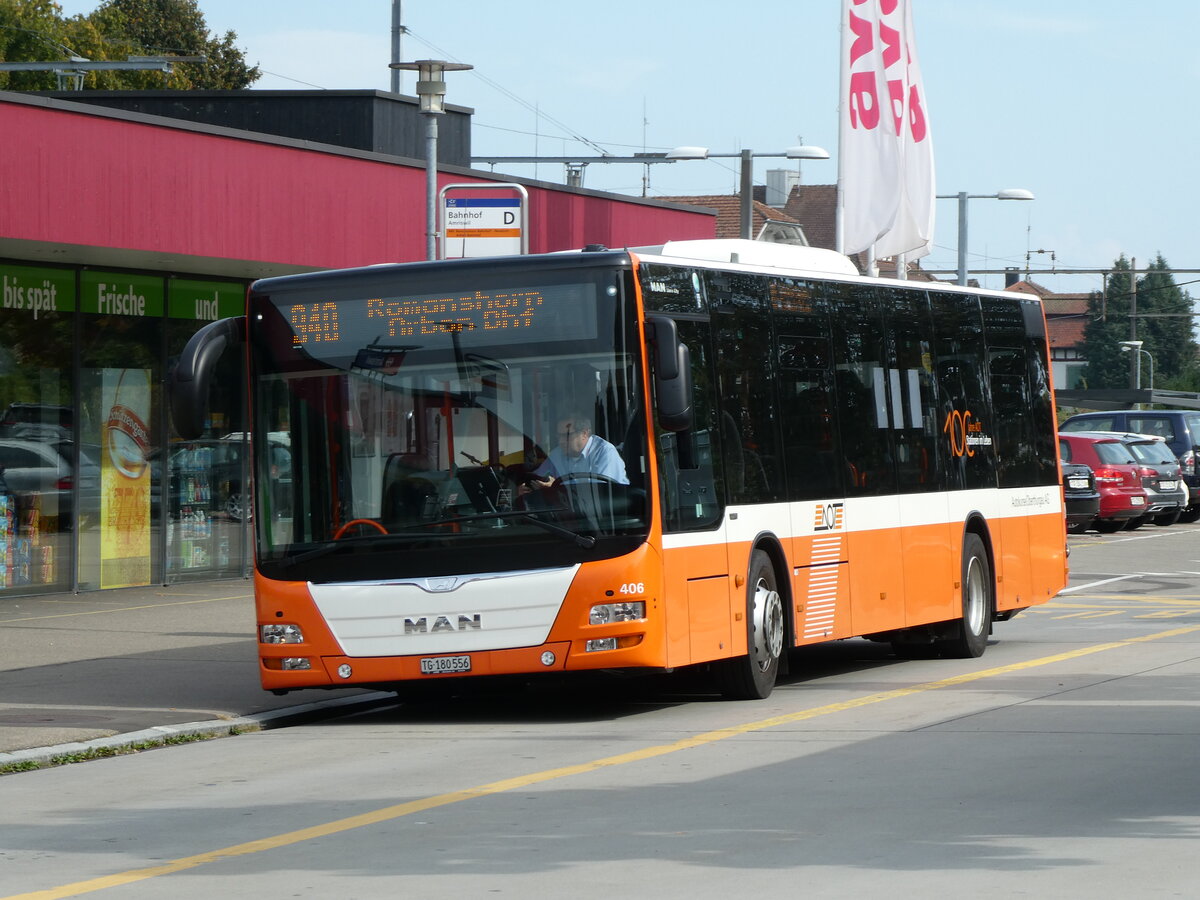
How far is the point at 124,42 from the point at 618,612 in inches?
2206

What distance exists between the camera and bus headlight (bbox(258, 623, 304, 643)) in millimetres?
11938

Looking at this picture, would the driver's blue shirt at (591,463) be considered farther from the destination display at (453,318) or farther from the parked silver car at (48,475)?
the parked silver car at (48,475)

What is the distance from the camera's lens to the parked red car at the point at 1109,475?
113ft

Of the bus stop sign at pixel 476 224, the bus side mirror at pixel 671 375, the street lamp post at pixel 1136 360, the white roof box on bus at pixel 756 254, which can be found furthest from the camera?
the street lamp post at pixel 1136 360

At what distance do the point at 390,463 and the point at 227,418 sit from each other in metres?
12.1

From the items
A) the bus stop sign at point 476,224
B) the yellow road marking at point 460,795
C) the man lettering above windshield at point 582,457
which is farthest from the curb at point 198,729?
the bus stop sign at point 476,224

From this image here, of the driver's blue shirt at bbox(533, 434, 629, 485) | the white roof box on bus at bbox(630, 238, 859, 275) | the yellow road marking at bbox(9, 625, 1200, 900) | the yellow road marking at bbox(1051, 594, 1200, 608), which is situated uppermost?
the white roof box on bus at bbox(630, 238, 859, 275)

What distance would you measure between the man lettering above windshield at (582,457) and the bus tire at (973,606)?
4.97m

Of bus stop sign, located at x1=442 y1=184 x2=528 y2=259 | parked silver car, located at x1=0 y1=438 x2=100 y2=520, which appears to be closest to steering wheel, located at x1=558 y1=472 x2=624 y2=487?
bus stop sign, located at x1=442 y1=184 x2=528 y2=259

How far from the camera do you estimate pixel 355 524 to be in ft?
38.7

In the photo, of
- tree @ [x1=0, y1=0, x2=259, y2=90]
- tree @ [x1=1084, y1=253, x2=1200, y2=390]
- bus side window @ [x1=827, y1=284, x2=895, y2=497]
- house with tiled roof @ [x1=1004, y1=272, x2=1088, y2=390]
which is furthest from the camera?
house with tiled roof @ [x1=1004, y1=272, x2=1088, y2=390]

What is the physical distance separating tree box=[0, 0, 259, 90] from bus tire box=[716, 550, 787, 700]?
47.0m

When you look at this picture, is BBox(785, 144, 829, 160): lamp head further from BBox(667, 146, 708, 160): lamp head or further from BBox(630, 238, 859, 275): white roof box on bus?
BBox(630, 238, 859, 275): white roof box on bus

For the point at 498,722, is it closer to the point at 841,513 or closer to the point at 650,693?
the point at 650,693
